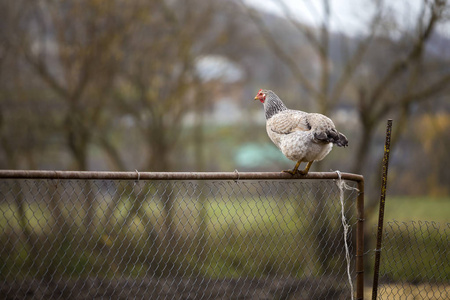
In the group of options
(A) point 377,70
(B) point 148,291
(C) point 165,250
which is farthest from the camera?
(A) point 377,70

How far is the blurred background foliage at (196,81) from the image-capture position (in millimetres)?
9680

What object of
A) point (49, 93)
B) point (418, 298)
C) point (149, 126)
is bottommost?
point (418, 298)

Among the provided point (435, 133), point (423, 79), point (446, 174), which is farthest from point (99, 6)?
point (446, 174)

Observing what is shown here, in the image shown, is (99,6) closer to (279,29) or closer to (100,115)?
(100,115)

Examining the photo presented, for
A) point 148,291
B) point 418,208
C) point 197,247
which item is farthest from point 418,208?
point 148,291

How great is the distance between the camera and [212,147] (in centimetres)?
1415

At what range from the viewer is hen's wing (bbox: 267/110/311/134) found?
12.4ft

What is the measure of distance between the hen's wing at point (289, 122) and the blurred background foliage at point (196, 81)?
5.36m

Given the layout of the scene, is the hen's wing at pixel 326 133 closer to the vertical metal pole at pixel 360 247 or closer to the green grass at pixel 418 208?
the vertical metal pole at pixel 360 247

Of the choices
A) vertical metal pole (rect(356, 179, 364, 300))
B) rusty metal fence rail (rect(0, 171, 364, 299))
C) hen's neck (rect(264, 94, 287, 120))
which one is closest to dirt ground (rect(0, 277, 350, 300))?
rusty metal fence rail (rect(0, 171, 364, 299))

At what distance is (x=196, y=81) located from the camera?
12.1m

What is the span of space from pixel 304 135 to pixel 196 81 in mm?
8708

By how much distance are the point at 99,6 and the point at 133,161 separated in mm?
4322

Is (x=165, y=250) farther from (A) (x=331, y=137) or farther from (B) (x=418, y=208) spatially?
(B) (x=418, y=208)
